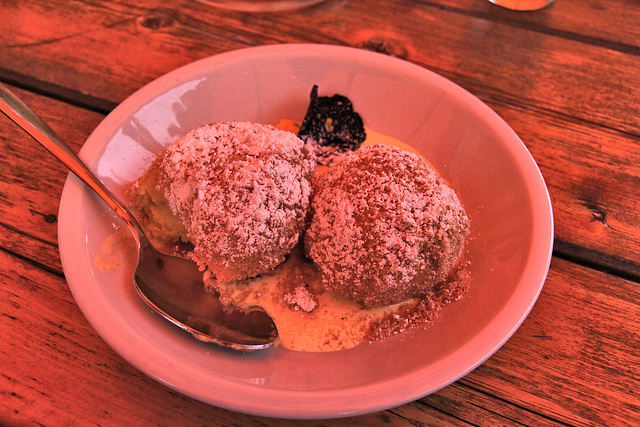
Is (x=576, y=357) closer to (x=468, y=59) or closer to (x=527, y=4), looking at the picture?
(x=468, y=59)

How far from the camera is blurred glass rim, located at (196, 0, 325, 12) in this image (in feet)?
5.04

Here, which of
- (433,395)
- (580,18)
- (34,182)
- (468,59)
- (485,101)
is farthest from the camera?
(580,18)

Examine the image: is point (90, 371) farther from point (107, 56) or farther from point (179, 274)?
point (107, 56)

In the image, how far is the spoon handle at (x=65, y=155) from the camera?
0.86 metres

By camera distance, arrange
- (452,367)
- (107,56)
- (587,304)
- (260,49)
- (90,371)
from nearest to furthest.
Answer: (452,367)
(90,371)
(587,304)
(260,49)
(107,56)

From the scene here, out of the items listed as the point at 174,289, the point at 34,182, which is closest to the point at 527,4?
the point at 174,289

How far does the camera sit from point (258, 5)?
1.54 metres

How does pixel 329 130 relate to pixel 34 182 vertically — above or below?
above

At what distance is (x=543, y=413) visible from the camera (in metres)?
0.76

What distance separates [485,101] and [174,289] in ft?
3.20

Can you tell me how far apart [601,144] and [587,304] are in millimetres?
499

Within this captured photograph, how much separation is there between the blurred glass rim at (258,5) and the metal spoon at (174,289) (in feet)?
2.87

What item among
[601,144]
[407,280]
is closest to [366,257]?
[407,280]

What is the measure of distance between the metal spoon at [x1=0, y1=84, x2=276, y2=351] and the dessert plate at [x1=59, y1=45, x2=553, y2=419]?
0.02 metres
